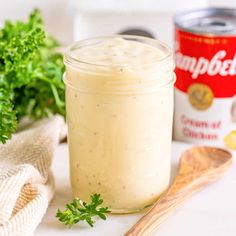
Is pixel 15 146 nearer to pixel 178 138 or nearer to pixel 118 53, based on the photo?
pixel 118 53

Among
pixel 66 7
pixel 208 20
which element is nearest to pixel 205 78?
pixel 208 20

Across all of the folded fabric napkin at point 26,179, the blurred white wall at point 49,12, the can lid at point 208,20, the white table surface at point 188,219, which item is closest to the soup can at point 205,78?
the can lid at point 208,20

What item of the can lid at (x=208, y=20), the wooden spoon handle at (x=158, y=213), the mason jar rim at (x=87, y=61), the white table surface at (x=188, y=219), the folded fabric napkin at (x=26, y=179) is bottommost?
the white table surface at (x=188, y=219)

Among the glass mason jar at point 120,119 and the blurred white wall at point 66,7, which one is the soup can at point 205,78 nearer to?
the glass mason jar at point 120,119

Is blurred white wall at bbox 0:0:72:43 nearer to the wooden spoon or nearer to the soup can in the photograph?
the soup can

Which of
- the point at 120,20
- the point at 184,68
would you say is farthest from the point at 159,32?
the point at 184,68

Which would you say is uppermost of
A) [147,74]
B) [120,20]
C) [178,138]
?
[147,74]
